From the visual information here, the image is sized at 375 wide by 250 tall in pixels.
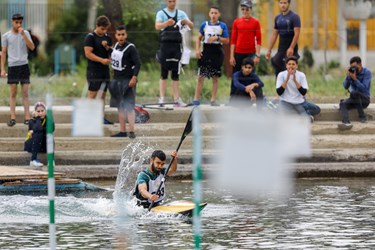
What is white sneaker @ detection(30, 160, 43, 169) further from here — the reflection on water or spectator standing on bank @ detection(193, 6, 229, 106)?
spectator standing on bank @ detection(193, 6, 229, 106)

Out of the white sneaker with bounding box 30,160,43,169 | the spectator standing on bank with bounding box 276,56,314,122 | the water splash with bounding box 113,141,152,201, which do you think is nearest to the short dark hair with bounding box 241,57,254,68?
the spectator standing on bank with bounding box 276,56,314,122

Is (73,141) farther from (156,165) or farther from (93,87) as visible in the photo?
(156,165)

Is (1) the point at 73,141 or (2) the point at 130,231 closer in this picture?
(2) the point at 130,231

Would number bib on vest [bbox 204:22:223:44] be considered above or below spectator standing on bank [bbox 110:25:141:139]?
above

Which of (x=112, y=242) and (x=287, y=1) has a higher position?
(x=287, y=1)

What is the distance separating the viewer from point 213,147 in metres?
22.8

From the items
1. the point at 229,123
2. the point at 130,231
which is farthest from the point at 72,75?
the point at 130,231

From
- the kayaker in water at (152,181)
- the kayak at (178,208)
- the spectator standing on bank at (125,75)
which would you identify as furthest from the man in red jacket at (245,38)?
the kayak at (178,208)

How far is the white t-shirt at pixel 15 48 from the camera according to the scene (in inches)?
922

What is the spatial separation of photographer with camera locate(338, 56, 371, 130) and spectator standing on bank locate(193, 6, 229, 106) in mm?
2101

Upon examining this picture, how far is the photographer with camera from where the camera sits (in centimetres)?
2345

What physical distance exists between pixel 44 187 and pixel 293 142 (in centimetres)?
350

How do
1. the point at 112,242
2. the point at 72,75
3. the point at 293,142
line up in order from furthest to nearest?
the point at 72,75 < the point at 293,142 < the point at 112,242

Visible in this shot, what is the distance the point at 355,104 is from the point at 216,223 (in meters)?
7.56
